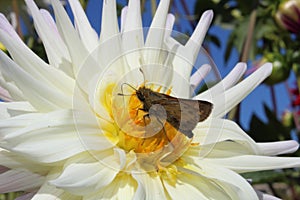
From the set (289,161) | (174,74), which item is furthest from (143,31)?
(289,161)

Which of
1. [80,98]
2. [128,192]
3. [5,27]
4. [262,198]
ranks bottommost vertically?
[262,198]

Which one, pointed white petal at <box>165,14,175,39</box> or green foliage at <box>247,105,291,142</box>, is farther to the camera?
green foliage at <box>247,105,291,142</box>

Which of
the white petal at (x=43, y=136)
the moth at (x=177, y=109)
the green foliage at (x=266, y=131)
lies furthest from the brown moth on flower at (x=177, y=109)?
the green foliage at (x=266, y=131)

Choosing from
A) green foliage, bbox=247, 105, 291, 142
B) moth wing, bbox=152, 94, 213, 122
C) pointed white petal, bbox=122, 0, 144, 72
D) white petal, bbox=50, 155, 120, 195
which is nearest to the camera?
white petal, bbox=50, 155, 120, 195

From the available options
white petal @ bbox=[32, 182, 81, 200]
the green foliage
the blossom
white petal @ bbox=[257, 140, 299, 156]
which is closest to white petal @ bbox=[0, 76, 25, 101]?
the blossom

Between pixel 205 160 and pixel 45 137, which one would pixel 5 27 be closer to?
pixel 45 137

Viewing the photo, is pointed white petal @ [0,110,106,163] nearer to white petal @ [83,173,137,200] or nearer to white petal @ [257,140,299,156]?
white petal @ [83,173,137,200]

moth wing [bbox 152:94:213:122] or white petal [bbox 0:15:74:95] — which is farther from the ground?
white petal [bbox 0:15:74:95]
